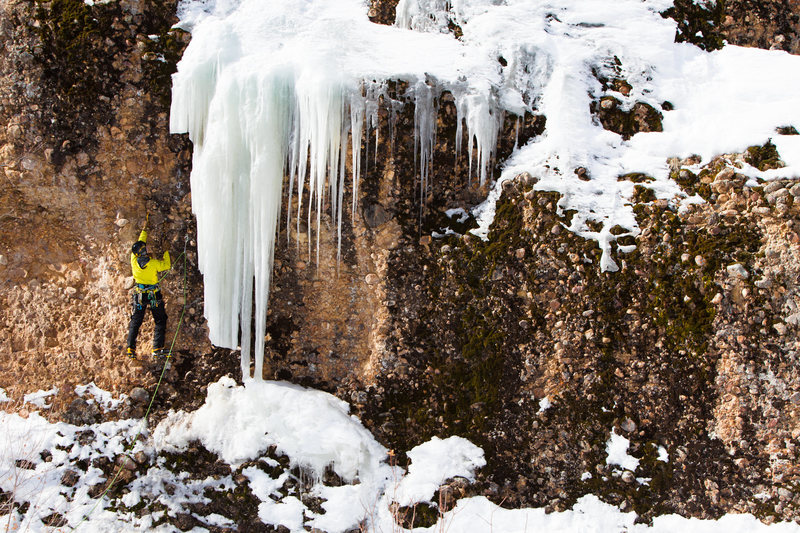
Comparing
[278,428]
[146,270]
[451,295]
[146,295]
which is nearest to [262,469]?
[278,428]

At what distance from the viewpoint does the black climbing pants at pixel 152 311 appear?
470 centimetres

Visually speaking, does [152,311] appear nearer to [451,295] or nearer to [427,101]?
[451,295]

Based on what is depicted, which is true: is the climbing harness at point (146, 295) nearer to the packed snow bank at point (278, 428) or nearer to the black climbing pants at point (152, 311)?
the black climbing pants at point (152, 311)

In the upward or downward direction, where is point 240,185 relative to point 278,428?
upward

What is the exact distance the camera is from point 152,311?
→ 4.74 metres

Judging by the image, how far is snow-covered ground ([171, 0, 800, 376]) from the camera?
451 cm

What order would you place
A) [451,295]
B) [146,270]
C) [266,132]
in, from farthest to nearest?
[451,295] < [146,270] < [266,132]

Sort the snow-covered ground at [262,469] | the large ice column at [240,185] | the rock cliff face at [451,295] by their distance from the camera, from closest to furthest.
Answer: the rock cliff face at [451,295] → the snow-covered ground at [262,469] → the large ice column at [240,185]

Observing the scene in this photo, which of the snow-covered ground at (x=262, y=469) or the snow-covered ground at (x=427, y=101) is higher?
the snow-covered ground at (x=427, y=101)

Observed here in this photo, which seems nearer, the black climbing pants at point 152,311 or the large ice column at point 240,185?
the large ice column at point 240,185

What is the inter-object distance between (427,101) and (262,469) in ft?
11.1

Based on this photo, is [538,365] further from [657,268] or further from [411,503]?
[411,503]

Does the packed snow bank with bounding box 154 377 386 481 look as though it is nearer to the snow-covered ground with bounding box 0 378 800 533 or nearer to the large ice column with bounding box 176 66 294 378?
the snow-covered ground with bounding box 0 378 800 533

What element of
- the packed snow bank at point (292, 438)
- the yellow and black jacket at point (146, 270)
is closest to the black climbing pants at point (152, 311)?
the yellow and black jacket at point (146, 270)
